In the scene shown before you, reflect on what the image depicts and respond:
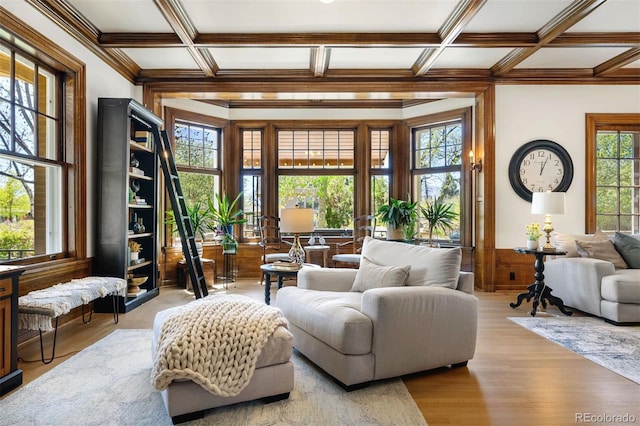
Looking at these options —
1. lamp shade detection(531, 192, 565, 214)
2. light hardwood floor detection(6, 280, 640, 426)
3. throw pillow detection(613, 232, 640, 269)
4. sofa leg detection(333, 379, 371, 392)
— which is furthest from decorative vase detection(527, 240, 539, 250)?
sofa leg detection(333, 379, 371, 392)

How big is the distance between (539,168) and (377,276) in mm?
3718

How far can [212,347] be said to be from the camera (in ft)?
6.68

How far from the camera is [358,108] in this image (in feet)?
A: 22.2

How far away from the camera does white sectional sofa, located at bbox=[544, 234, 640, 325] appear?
381 centimetres

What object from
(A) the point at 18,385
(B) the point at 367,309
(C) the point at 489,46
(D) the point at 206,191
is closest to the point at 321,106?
(D) the point at 206,191

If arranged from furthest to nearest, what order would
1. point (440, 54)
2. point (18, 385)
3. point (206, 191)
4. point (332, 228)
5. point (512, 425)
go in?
point (332, 228) → point (206, 191) → point (440, 54) → point (18, 385) → point (512, 425)

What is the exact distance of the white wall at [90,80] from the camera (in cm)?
344

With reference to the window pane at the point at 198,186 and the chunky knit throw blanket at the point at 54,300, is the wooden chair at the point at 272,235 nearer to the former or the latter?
the window pane at the point at 198,186

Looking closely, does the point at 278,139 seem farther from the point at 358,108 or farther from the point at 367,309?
the point at 367,309

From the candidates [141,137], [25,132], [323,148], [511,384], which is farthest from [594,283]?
[25,132]

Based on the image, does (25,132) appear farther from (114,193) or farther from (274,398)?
(274,398)

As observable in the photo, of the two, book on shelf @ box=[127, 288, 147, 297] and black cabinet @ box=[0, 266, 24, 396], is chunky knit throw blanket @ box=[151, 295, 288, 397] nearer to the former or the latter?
black cabinet @ box=[0, 266, 24, 396]

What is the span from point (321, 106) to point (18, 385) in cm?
554

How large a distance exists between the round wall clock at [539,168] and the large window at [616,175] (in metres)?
0.56
